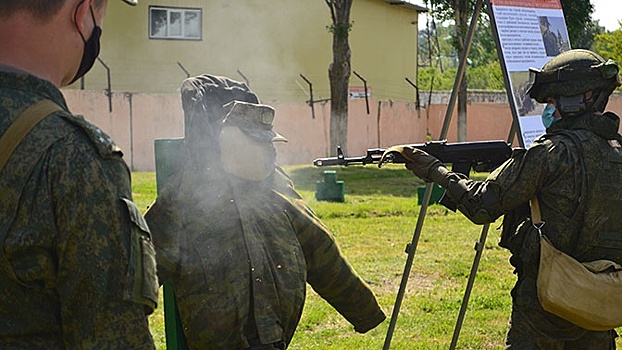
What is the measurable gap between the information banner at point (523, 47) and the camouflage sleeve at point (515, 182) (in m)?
0.75

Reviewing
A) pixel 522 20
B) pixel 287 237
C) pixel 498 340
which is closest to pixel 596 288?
pixel 287 237

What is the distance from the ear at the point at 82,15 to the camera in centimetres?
184

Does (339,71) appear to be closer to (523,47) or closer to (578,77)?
(523,47)

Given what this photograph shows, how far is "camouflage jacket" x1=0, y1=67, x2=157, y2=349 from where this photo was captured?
1732 mm

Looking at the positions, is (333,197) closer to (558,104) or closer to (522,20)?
(522,20)

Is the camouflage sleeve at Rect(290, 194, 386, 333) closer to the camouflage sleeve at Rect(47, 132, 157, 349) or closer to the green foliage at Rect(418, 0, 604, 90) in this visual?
the camouflage sleeve at Rect(47, 132, 157, 349)

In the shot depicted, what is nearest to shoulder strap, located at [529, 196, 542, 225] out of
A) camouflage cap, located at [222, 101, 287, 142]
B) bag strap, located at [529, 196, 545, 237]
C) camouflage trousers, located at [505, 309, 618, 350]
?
bag strap, located at [529, 196, 545, 237]

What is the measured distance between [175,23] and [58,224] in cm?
2233

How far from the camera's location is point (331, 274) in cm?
363

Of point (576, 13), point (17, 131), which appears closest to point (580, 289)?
point (17, 131)

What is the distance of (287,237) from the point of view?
3.37 metres

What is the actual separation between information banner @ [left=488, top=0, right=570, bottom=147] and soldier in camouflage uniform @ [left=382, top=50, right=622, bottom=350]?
0.54 meters

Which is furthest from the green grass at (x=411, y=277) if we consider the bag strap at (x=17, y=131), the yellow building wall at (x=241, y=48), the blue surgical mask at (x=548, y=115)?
the yellow building wall at (x=241, y=48)

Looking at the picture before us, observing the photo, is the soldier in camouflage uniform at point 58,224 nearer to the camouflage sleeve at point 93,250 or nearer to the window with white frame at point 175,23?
the camouflage sleeve at point 93,250
